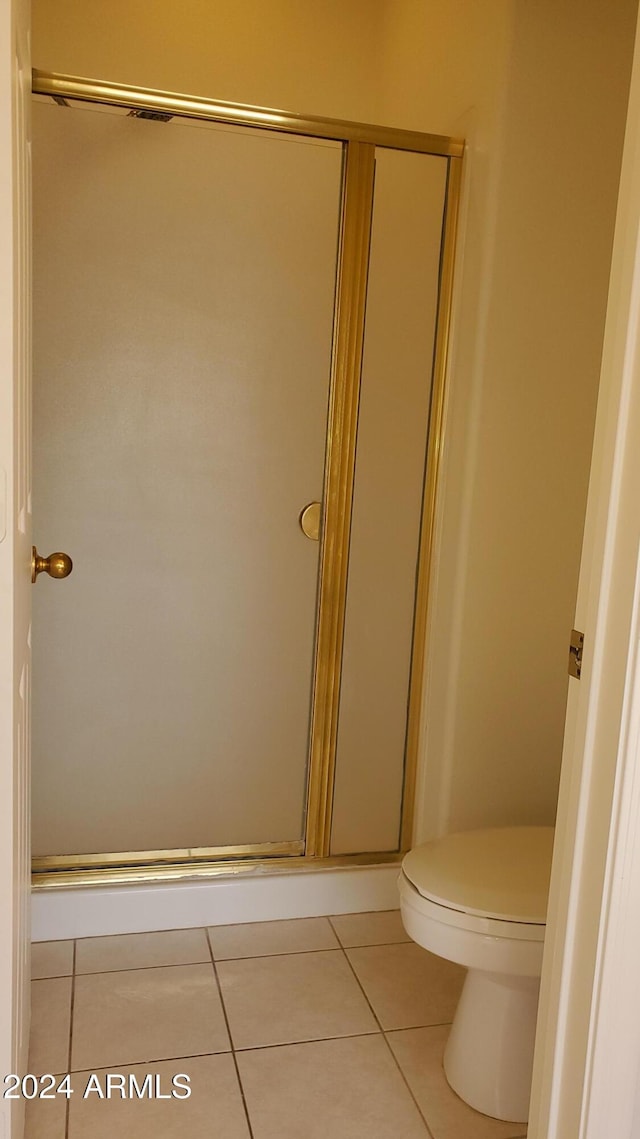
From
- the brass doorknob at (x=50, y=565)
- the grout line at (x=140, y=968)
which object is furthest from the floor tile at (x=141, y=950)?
the brass doorknob at (x=50, y=565)

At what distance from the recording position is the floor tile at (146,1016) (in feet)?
5.82

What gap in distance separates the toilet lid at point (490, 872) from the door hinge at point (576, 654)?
0.62 metres

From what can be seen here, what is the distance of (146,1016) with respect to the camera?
188 centimetres

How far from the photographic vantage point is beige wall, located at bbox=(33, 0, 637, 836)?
203cm

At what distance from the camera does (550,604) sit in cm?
224

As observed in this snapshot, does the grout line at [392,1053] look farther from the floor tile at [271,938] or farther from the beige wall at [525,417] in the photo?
the beige wall at [525,417]

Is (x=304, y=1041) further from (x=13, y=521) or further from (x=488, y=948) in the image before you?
(x=13, y=521)

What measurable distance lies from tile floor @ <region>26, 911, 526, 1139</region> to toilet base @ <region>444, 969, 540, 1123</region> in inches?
1.2

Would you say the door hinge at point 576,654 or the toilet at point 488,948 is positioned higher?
the door hinge at point 576,654

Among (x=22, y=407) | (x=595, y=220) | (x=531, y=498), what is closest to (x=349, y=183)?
(x=595, y=220)

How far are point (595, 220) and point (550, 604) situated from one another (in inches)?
35.6

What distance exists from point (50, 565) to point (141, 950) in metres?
1.07

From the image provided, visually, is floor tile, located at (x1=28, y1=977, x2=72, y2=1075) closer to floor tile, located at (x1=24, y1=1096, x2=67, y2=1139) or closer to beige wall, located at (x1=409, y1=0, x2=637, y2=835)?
floor tile, located at (x1=24, y1=1096, x2=67, y2=1139)

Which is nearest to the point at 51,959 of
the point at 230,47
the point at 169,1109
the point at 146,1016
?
the point at 146,1016
